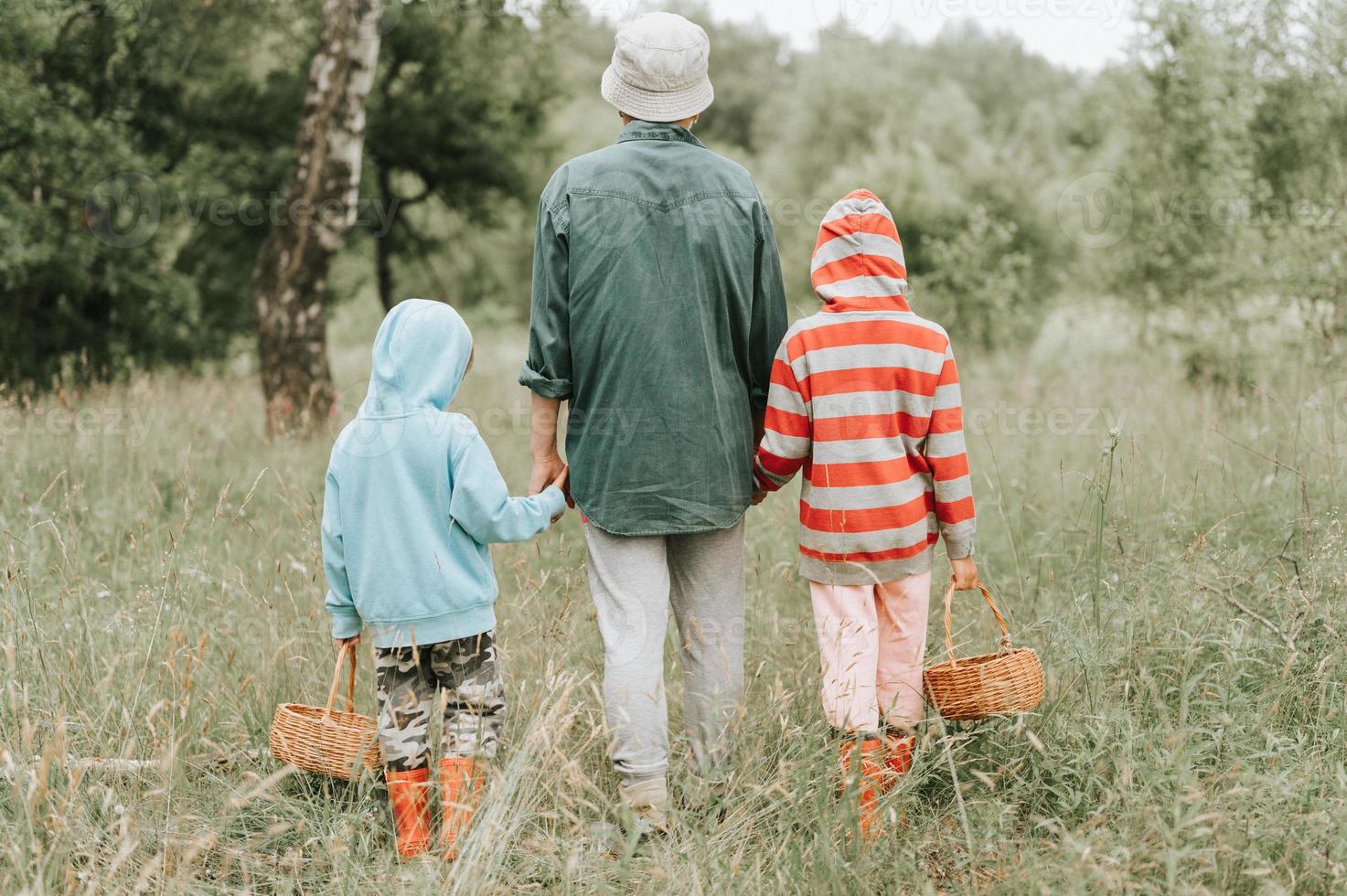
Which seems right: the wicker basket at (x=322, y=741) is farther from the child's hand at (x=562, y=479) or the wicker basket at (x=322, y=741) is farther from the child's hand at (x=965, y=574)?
the child's hand at (x=965, y=574)

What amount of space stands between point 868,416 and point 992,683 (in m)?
0.76

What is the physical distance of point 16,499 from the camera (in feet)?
16.2

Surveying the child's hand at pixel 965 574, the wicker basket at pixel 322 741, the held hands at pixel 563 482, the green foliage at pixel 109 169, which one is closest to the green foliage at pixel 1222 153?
the child's hand at pixel 965 574

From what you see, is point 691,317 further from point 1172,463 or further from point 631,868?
point 1172,463

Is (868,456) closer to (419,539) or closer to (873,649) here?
(873,649)

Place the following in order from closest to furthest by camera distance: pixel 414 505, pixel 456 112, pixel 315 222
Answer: pixel 414 505, pixel 315 222, pixel 456 112

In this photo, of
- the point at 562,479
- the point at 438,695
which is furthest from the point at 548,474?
the point at 438,695

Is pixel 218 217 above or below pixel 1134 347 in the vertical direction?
above

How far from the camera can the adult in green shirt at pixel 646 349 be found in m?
2.68

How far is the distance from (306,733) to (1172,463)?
4.11 m

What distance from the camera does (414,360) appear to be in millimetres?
2688

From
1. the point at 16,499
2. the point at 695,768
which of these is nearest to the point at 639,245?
the point at 695,768

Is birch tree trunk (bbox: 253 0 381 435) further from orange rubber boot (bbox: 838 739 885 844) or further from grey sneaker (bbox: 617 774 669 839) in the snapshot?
orange rubber boot (bbox: 838 739 885 844)

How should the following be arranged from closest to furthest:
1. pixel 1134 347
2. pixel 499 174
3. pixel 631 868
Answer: pixel 631 868 → pixel 1134 347 → pixel 499 174
